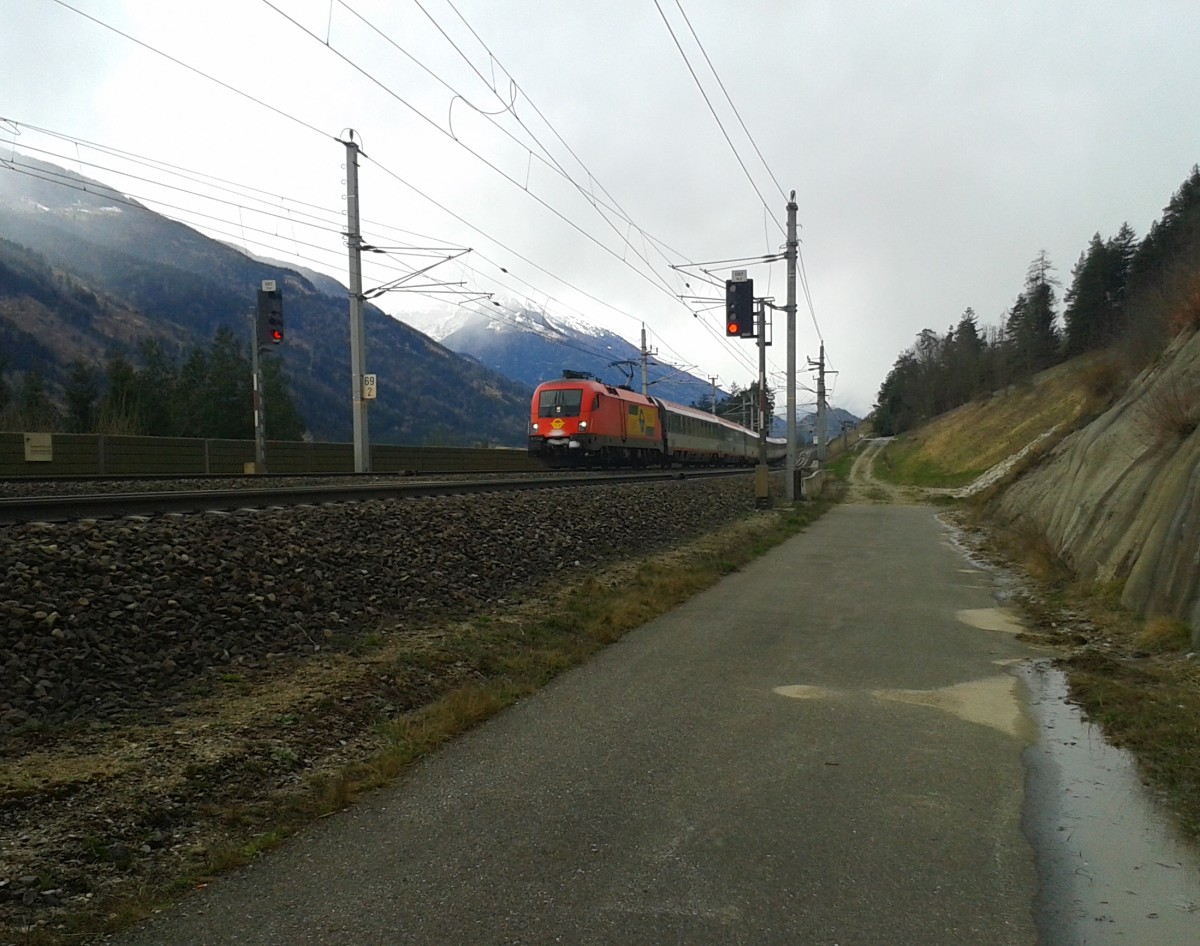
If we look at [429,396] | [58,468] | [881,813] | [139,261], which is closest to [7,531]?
[881,813]

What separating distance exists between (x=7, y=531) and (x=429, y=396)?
141 metres

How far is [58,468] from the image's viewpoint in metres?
22.2

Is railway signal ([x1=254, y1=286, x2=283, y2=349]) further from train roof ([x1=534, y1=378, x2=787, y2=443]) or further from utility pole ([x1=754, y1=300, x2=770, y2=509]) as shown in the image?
utility pole ([x1=754, y1=300, x2=770, y2=509])

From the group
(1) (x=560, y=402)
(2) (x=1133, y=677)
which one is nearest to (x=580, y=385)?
(1) (x=560, y=402)

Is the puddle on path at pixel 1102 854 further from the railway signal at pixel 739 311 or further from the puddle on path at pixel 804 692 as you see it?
the railway signal at pixel 739 311

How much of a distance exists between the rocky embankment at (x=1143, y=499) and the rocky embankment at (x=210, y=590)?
701 cm

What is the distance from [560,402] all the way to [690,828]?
25.8m

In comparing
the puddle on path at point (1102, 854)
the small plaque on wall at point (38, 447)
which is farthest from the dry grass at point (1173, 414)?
the small plaque on wall at point (38, 447)

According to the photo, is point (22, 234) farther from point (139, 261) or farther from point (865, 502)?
point (865, 502)

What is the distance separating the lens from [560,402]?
2969 centimetres

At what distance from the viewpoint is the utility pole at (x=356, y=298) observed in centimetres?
2539

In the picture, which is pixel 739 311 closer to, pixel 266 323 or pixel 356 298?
pixel 356 298

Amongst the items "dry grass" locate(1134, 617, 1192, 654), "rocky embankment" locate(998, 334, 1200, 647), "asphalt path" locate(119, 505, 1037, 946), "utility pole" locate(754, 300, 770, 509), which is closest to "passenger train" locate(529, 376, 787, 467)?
"utility pole" locate(754, 300, 770, 509)

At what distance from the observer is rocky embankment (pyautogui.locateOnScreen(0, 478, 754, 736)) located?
5.57 meters
